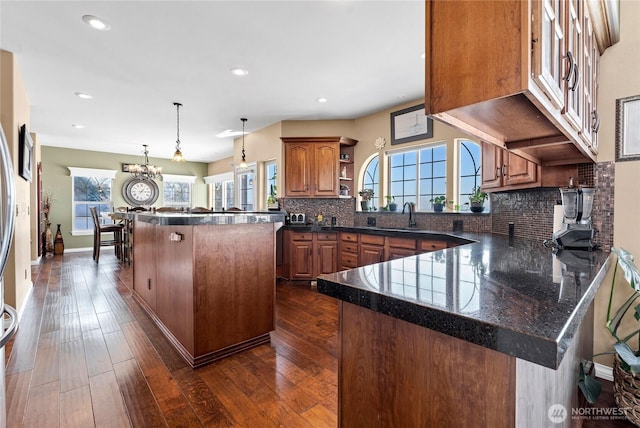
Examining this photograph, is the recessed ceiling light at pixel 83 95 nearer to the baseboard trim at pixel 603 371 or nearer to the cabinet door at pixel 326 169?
the cabinet door at pixel 326 169

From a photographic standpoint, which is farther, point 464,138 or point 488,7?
point 464,138

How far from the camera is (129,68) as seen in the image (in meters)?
3.32

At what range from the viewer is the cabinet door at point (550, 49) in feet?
2.45

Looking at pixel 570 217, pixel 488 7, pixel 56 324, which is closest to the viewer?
pixel 488 7

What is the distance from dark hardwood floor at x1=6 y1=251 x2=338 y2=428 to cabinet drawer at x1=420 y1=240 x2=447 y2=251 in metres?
1.32

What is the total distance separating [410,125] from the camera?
4297mm

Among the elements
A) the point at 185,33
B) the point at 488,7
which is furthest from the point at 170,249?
the point at 488,7

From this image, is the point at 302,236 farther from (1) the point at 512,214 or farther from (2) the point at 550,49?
(2) the point at 550,49

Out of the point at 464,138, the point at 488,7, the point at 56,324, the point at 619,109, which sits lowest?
the point at 56,324

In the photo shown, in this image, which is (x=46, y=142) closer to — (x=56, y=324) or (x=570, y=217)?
(x=56, y=324)

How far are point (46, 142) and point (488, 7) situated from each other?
931 centimetres

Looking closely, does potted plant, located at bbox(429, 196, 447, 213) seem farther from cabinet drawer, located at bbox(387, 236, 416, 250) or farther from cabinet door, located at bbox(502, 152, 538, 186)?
cabinet door, located at bbox(502, 152, 538, 186)

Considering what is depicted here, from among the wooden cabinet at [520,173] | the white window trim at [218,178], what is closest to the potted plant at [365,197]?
the wooden cabinet at [520,173]

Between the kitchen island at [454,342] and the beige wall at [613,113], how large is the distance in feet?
4.42
